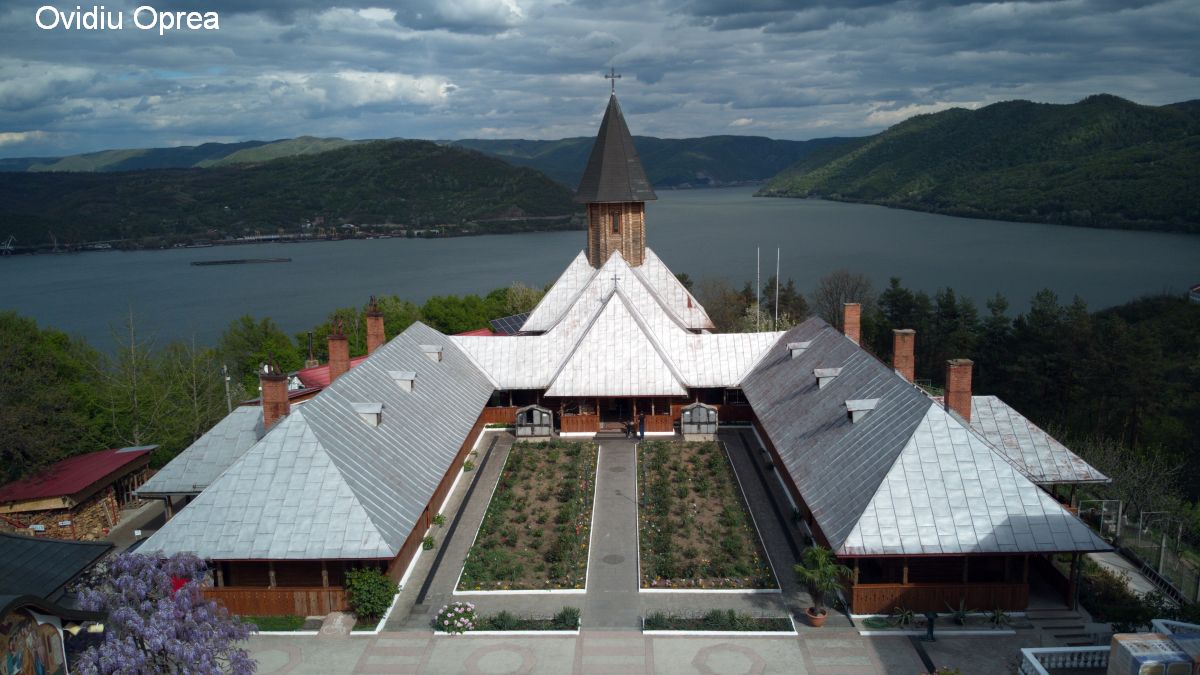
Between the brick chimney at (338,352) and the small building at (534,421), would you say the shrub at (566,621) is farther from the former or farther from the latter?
the small building at (534,421)

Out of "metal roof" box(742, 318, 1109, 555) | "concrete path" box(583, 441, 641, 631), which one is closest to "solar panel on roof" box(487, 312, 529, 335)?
"concrete path" box(583, 441, 641, 631)

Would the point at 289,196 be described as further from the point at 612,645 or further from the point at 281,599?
the point at 612,645

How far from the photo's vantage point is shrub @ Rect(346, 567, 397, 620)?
58.7 ft

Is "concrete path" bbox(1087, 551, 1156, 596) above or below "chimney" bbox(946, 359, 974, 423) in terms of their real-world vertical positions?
below

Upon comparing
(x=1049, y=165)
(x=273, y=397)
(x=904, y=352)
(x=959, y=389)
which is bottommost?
(x=959, y=389)

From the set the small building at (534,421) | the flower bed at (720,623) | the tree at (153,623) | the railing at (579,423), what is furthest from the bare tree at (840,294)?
the tree at (153,623)

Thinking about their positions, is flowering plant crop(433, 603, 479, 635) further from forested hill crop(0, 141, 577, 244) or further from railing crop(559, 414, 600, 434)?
forested hill crop(0, 141, 577, 244)

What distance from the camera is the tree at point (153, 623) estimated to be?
1241cm

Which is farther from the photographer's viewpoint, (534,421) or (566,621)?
(534,421)

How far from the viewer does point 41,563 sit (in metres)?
14.5

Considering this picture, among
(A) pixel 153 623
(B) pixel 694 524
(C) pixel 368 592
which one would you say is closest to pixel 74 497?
(C) pixel 368 592

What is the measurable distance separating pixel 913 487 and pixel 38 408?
25121 mm

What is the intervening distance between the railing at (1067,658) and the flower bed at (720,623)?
14.8 feet

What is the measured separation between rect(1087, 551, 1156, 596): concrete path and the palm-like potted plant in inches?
262
